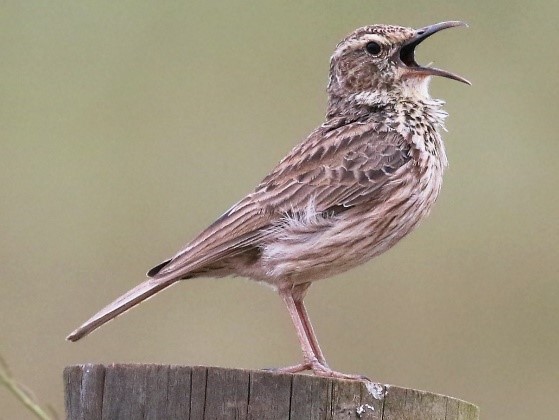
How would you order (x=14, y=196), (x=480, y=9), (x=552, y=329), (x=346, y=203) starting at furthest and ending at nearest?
(x=480, y=9), (x=14, y=196), (x=552, y=329), (x=346, y=203)

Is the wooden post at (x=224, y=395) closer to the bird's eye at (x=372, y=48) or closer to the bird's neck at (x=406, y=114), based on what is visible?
the bird's neck at (x=406, y=114)

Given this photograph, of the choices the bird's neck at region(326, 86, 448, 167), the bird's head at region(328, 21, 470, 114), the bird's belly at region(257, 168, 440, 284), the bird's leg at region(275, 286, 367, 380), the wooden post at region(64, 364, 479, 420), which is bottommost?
the wooden post at region(64, 364, 479, 420)

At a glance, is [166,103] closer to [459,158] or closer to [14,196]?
[14,196]

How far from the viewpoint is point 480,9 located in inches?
642

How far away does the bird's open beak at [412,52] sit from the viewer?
9336mm

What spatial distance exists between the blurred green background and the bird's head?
277 cm

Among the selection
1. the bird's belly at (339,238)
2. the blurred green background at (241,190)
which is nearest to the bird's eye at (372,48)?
the bird's belly at (339,238)

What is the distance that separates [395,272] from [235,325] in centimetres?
148

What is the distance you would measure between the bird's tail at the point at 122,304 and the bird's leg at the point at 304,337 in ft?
2.58

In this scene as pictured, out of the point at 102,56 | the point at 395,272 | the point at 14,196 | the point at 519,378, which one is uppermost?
the point at 102,56

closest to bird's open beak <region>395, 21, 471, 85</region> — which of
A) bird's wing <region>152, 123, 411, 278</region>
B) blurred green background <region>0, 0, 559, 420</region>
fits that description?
bird's wing <region>152, 123, 411, 278</region>

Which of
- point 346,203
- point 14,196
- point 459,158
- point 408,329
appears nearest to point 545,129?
point 459,158

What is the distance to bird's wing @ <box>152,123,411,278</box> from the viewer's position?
→ 28.9ft

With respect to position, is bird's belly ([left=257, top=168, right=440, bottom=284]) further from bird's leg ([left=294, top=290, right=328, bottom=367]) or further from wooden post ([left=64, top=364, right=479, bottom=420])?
wooden post ([left=64, top=364, right=479, bottom=420])
